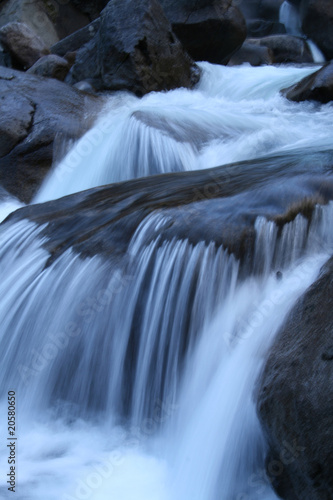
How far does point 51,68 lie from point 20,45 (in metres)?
1.55

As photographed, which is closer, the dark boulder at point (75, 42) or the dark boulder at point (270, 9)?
the dark boulder at point (75, 42)

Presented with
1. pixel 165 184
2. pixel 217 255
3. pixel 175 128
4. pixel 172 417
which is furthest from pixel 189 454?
pixel 175 128

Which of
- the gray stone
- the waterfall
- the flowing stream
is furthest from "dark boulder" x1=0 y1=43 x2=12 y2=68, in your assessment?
the waterfall

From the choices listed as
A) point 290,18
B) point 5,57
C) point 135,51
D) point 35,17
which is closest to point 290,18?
point 290,18

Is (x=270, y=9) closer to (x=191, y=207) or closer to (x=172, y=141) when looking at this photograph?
(x=172, y=141)

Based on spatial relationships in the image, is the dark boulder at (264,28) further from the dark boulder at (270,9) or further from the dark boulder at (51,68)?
the dark boulder at (51,68)

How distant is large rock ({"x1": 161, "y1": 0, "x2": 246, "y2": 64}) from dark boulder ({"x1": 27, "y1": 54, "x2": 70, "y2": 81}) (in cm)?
220

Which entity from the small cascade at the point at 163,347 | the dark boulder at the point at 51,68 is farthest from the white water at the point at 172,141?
the dark boulder at the point at 51,68

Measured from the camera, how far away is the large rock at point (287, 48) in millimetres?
12328

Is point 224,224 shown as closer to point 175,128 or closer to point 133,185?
point 133,185

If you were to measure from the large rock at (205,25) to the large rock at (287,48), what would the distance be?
2.51 meters

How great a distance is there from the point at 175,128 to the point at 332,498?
14.5ft

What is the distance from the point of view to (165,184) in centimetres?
428

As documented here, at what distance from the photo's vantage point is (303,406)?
82.0 inches
